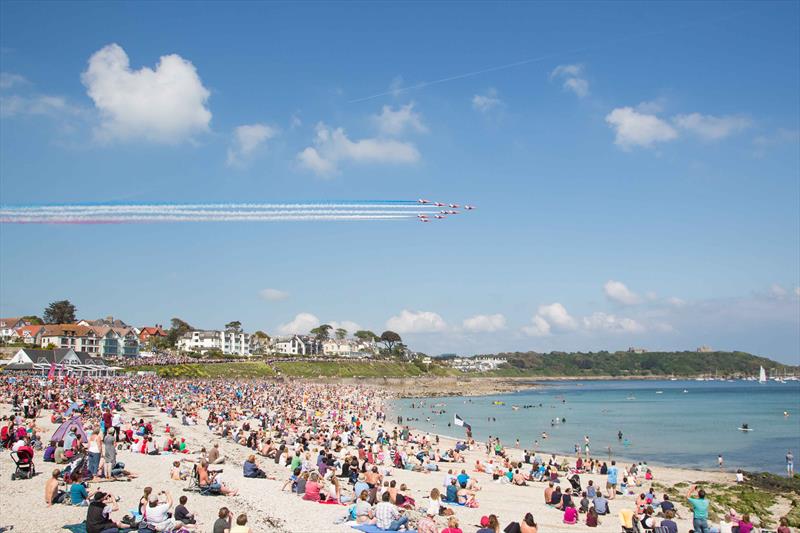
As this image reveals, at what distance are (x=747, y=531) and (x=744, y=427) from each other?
46.6 m

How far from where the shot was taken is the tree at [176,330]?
13188 centimetres

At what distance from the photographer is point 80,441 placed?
17672 mm

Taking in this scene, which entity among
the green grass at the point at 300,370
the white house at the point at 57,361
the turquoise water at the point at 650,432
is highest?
the white house at the point at 57,361

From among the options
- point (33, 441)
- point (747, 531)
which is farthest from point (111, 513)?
point (747, 531)

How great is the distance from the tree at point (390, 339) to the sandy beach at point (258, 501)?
157142mm

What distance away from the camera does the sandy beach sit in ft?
41.2

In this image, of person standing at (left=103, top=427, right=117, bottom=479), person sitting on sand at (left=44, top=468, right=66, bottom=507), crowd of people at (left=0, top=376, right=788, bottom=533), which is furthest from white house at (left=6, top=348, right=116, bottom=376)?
person sitting on sand at (left=44, top=468, right=66, bottom=507)

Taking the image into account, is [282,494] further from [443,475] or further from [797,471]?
[797,471]

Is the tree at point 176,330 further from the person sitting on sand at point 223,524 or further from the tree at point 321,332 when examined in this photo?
the person sitting on sand at point 223,524

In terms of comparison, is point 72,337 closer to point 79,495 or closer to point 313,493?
point 79,495

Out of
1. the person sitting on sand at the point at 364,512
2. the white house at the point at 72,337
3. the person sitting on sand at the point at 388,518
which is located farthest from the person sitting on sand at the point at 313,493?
the white house at the point at 72,337

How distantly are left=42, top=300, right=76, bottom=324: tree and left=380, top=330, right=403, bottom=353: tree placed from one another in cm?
9032

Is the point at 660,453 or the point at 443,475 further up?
the point at 443,475

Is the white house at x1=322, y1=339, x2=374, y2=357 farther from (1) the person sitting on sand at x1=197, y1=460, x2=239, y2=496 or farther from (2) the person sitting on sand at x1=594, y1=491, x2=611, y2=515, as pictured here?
(1) the person sitting on sand at x1=197, y1=460, x2=239, y2=496
